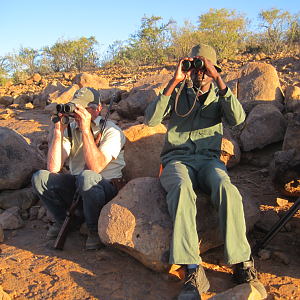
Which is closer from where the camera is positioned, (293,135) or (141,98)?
(293,135)

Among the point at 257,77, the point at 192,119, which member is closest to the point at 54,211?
the point at 192,119

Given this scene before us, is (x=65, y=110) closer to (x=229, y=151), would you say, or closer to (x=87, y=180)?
(x=87, y=180)

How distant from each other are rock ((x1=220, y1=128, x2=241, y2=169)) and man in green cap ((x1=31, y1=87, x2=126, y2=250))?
147cm

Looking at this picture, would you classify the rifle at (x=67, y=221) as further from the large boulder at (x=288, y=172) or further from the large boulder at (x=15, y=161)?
the large boulder at (x=288, y=172)

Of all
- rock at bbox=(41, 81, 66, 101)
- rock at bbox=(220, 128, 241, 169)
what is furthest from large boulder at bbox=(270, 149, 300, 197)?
rock at bbox=(41, 81, 66, 101)

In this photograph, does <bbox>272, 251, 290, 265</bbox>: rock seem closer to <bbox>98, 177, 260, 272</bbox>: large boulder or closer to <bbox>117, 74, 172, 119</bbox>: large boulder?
<bbox>98, 177, 260, 272</bbox>: large boulder

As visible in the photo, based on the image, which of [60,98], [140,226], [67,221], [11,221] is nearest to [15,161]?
[11,221]

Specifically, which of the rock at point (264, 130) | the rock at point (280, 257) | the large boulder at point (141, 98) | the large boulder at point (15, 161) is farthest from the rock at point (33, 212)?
the rock at point (264, 130)

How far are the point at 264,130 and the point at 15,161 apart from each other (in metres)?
3.33

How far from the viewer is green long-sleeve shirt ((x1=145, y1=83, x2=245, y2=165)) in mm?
2578

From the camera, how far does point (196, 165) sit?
8.20 feet

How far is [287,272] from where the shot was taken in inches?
87.6

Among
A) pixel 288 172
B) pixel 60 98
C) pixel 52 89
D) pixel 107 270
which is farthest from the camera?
pixel 52 89

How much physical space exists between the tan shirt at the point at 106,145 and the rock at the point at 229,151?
1.47 meters
